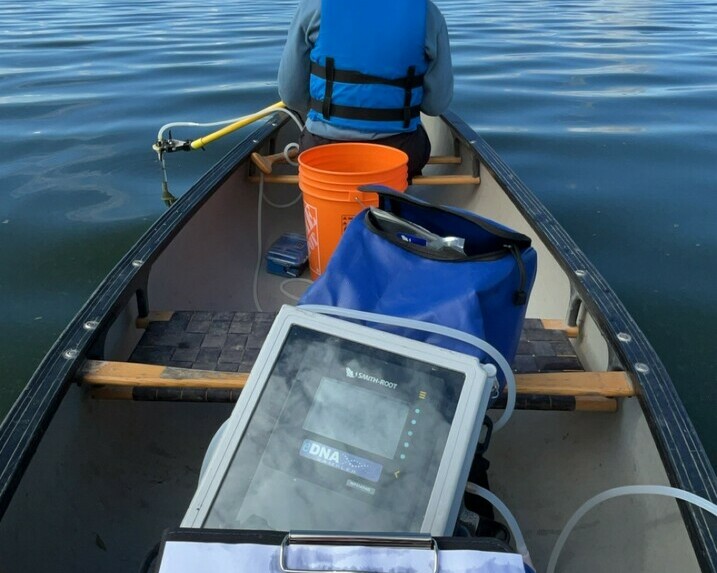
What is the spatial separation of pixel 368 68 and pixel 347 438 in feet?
6.85

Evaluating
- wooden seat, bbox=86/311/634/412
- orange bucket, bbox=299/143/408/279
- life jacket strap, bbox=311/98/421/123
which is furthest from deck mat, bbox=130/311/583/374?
life jacket strap, bbox=311/98/421/123

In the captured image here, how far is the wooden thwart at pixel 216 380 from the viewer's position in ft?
5.43

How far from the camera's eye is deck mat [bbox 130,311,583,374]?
1.91 m

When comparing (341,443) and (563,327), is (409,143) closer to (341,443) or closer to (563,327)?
(563,327)

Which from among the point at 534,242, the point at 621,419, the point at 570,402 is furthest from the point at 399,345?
the point at 534,242

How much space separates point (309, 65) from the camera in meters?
3.06

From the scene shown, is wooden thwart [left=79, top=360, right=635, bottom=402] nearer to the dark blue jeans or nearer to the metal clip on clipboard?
the metal clip on clipboard

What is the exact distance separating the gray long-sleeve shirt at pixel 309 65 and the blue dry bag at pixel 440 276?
1504mm

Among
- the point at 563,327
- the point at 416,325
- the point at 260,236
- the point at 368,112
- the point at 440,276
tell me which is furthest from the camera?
the point at 260,236

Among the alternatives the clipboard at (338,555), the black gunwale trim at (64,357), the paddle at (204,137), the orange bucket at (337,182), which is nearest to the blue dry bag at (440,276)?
the clipboard at (338,555)

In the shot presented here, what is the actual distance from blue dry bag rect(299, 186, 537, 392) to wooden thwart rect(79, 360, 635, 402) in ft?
0.53

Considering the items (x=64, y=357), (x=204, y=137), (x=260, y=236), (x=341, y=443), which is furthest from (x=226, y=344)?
(x=204, y=137)

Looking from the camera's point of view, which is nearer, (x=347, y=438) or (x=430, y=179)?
(x=347, y=438)

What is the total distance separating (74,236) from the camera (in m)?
4.07
